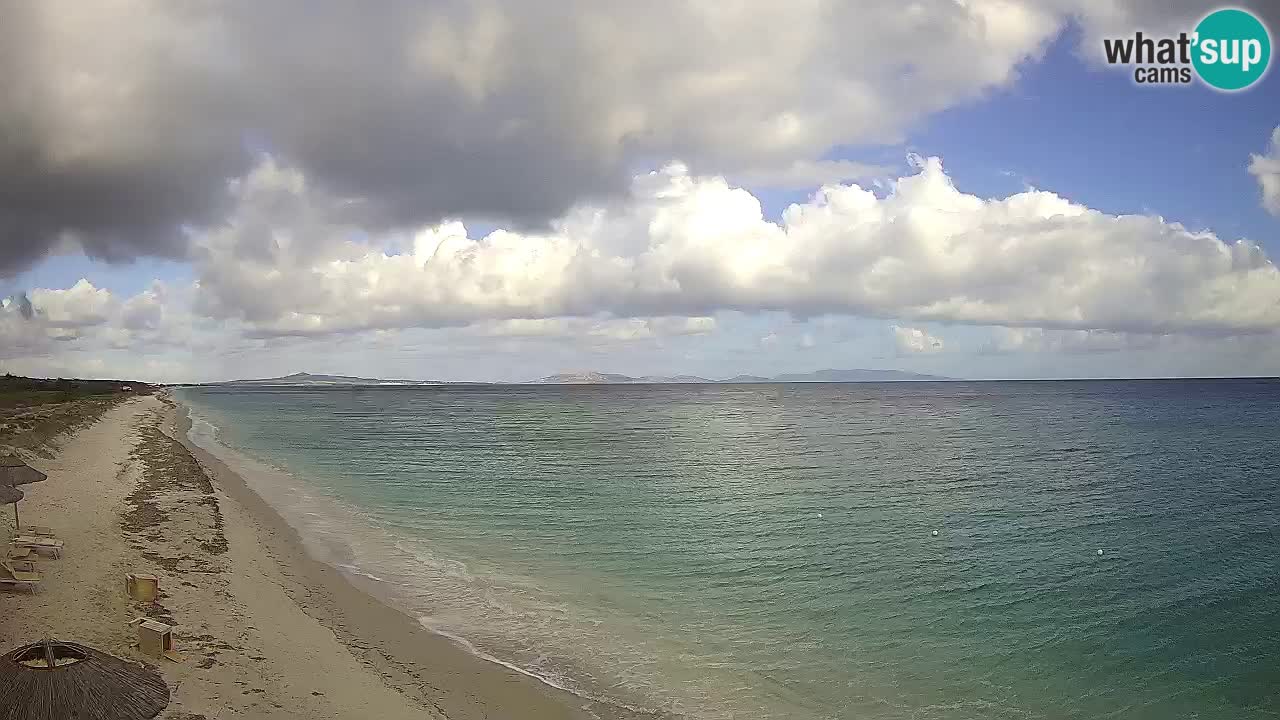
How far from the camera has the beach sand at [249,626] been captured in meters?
14.3

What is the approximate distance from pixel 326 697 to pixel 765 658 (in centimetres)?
989

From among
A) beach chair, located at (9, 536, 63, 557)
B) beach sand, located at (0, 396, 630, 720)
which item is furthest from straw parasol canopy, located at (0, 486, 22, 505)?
beach sand, located at (0, 396, 630, 720)

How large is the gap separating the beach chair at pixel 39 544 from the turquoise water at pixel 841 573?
27.2ft

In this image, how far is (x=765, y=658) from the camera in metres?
17.8

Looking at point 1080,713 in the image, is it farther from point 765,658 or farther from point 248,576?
point 248,576

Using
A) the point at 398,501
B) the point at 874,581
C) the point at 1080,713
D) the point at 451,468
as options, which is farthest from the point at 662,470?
the point at 1080,713

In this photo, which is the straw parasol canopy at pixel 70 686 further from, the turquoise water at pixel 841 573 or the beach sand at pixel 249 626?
the turquoise water at pixel 841 573

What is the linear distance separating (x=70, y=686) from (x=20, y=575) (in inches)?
533

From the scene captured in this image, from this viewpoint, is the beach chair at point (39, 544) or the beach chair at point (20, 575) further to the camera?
the beach chair at point (39, 544)

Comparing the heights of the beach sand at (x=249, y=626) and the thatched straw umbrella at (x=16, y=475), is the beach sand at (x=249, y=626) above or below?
below

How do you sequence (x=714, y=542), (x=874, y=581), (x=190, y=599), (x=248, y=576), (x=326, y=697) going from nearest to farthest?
(x=326, y=697) < (x=190, y=599) < (x=248, y=576) < (x=874, y=581) < (x=714, y=542)

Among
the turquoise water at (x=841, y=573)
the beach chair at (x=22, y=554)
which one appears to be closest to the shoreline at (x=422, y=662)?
the turquoise water at (x=841, y=573)

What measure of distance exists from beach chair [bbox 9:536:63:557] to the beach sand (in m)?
0.52

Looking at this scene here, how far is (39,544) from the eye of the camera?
21266 mm
